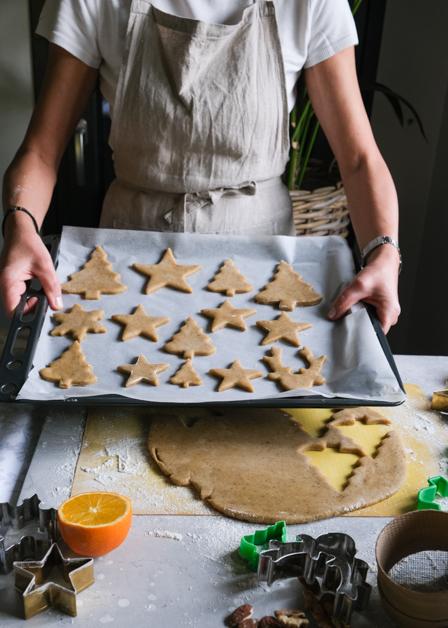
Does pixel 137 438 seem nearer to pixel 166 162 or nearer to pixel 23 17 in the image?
pixel 166 162

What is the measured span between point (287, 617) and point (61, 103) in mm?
1018

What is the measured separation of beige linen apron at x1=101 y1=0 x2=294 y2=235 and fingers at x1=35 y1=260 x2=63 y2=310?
280mm

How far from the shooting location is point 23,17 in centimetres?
233

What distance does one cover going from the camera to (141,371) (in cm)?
113

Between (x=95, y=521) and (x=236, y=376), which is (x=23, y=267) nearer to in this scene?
(x=236, y=376)

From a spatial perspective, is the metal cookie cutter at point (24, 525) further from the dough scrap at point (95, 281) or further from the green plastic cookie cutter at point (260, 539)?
the dough scrap at point (95, 281)

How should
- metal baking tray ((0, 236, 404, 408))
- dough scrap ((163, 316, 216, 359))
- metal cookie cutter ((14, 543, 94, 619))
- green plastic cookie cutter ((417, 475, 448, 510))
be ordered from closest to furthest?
1. metal cookie cutter ((14, 543, 94, 619))
2. green plastic cookie cutter ((417, 475, 448, 510))
3. metal baking tray ((0, 236, 404, 408))
4. dough scrap ((163, 316, 216, 359))

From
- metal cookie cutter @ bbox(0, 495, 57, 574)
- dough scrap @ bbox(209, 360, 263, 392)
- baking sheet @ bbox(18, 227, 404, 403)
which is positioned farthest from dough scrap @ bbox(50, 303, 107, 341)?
metal cookie cutter @ bbox(0, 495, 57, 574)

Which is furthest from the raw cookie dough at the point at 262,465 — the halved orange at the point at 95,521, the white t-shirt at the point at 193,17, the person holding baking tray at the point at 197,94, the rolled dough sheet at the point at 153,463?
the white t-shirt at the point at 193,17

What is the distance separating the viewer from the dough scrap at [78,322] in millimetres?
1217

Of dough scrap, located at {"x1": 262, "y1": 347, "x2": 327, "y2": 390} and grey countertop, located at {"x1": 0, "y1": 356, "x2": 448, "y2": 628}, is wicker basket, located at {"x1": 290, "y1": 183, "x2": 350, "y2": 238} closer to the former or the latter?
dough scrap, located at {"x1": 262, "y1": 347, "x2": 327, "y2": 390}

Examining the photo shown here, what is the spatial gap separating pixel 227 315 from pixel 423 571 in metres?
0.57

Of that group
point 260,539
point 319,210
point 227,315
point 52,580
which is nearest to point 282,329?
point 227,315

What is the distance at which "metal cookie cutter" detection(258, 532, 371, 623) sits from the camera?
769mm
